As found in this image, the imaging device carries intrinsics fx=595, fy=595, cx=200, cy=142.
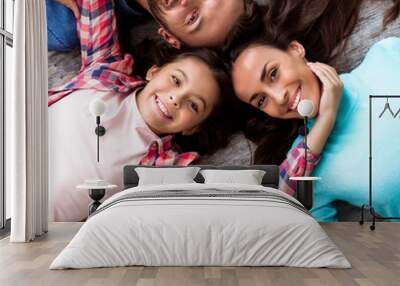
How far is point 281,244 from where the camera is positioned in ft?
15.6

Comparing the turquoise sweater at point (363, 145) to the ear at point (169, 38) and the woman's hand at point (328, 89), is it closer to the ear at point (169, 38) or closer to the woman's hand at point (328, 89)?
the woman's hand at point (328, 89)

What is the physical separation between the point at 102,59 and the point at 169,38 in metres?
0.93

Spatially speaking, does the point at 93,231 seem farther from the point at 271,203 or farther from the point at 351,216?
the point at 351,216

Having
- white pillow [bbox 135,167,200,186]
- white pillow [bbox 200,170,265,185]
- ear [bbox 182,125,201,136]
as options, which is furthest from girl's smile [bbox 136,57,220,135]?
white pillow [bbox 200,170,265,185]

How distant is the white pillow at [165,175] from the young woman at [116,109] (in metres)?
0.46

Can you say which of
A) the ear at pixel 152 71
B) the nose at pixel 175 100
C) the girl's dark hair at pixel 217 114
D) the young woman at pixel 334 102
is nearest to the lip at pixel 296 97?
the young woman at pixel 334 102

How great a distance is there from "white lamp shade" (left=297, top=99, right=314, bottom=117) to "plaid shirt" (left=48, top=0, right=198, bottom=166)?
1.52 metres

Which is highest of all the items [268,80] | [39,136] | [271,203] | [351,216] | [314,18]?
[314,18]

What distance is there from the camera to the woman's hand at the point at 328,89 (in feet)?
25.5

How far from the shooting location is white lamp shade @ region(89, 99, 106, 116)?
24.8ft

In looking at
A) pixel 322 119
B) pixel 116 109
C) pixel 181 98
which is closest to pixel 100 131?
pixel 116 109

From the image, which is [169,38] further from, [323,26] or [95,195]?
[95,195]

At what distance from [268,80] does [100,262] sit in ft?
12.7

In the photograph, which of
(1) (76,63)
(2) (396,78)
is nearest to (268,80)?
(2) (396,78)
